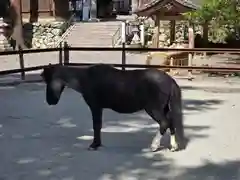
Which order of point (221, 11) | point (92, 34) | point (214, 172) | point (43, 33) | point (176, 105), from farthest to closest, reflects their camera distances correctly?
point (43, 33) < point (92, 34) < point (221, 11) < point (176, 105) < point (214, 172)

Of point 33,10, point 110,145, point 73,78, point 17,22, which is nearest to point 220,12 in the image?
point 110,145

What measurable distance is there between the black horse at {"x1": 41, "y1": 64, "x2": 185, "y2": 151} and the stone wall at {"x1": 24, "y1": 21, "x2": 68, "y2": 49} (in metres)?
23.6

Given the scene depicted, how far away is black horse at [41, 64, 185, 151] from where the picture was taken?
6.30 meters

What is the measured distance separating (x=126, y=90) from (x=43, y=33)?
24.4 m

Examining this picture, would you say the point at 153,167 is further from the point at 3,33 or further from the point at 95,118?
the point at 3,33

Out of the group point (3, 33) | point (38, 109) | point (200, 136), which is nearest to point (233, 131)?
point (200, 136)

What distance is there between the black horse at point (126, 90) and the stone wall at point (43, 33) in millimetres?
23583

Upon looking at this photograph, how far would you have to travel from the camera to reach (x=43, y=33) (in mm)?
30109

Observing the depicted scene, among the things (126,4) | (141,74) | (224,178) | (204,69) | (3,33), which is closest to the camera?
(224,178)

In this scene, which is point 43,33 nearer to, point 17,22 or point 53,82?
point 17,22

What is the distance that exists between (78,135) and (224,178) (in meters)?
2.67

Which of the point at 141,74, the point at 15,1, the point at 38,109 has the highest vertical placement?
the point at 15,1

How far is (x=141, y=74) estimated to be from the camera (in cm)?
638

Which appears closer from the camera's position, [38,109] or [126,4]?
[38,109]
